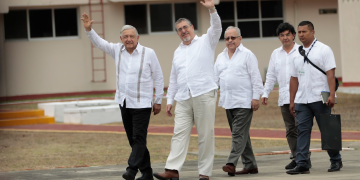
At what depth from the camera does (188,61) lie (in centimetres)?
755

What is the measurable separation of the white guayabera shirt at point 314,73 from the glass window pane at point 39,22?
66.6 ft

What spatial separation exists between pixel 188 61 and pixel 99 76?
19.7 metres

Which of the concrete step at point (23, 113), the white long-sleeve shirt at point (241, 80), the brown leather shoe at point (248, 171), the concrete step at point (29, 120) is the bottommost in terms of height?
the brown leather shoe at point (248, 171)

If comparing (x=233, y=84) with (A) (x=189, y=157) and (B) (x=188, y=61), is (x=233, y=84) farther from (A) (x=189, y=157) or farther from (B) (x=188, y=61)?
(A) (x=189, y=157)

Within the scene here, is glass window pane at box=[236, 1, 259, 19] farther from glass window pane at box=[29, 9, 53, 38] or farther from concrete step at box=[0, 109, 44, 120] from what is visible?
concrete step at box=[0, 109, 44, 120]

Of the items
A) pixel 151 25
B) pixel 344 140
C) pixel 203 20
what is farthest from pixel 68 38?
pixel 344 140

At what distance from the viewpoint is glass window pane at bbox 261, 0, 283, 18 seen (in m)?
28.0

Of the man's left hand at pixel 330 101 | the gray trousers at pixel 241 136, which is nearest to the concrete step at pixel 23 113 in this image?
the gray trousers at pixel 241 136

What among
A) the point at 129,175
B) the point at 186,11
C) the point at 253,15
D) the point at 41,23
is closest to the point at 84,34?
the point at 41,23

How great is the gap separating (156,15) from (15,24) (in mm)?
5794

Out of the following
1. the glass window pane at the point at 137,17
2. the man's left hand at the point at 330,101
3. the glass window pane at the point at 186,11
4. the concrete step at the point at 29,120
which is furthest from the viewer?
the glass window pane at the point at 186,11

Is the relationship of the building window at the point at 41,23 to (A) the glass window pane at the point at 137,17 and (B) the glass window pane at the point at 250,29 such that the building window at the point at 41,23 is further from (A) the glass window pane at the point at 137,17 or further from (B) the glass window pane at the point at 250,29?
(B) the glass window pane at the point at 250,29

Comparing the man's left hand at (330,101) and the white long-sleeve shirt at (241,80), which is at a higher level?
the white long-sleeve shirt at (241,80)

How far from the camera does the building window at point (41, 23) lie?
87.2 ft
